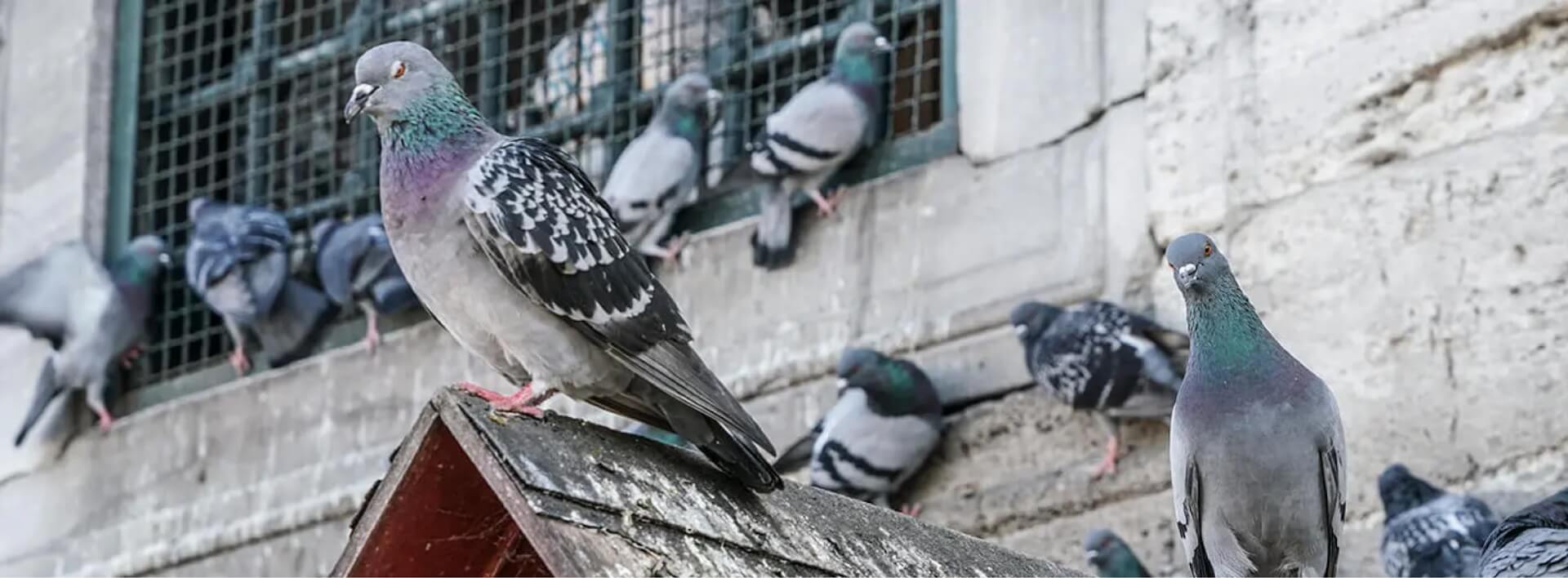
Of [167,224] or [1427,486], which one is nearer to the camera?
[1427,486]

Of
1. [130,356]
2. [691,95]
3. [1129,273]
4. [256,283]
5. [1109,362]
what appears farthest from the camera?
[130,356]

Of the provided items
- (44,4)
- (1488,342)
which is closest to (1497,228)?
(1488,342)

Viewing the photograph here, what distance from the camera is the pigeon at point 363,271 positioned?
10.1 meters

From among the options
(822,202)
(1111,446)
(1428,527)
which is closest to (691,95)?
(822,202)

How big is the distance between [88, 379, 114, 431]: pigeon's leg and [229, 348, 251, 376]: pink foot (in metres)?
0.46

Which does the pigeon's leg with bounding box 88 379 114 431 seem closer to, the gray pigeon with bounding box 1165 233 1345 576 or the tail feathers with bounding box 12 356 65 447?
the tail feathers with bounding box 12 356 65 447

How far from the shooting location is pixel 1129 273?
8.79 metres

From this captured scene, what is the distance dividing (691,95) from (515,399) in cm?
427

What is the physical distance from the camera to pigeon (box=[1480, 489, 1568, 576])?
6293mm

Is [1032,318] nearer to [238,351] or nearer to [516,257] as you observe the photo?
[516,257]

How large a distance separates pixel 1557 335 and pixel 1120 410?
122cm

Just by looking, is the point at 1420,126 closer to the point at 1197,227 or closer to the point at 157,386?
the point at 1197,227

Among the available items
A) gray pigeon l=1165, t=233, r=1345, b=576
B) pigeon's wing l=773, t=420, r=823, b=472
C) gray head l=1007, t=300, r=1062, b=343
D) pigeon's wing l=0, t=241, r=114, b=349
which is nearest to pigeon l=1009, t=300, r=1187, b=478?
gray head l=1007, t=300, r=1062, b=343

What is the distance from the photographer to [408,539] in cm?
504
